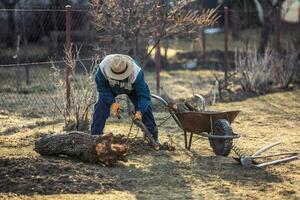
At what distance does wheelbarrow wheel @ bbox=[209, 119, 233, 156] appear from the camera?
7332mm

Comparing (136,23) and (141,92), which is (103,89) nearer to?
(141,92)

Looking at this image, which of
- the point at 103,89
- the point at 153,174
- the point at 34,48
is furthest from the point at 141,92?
the point at 34,48

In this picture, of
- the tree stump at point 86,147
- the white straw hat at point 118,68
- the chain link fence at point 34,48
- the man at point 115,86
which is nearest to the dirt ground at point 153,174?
the tree stump at point 86,147

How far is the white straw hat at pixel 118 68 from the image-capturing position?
7.33m

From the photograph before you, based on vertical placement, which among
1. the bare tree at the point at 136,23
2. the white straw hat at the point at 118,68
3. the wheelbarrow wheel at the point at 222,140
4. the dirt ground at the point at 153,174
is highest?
the bare tree at the point at 136,23

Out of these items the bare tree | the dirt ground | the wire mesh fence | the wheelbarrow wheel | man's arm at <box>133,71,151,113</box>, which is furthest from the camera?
the wire mesh fence

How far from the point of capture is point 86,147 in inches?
271

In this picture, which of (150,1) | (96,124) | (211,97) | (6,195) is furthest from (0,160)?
(211,97)

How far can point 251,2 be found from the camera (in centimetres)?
2644

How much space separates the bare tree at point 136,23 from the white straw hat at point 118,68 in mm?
2247

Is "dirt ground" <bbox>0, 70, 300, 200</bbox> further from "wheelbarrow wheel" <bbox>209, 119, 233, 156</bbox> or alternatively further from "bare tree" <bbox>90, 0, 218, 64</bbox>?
"bare tree" <bbox>90, 0, 218, 64</bbox>

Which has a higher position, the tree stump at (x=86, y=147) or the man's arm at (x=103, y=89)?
the man's arm at (x=103, y=89)

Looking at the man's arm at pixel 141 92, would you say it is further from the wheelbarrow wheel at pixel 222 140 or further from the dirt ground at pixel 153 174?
the wheelbarrow wheel at pixel 222 140

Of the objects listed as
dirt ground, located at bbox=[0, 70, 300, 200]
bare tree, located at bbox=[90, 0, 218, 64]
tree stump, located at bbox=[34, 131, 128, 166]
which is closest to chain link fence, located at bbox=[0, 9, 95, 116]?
bare tree, located at bbox=[90, 0, 218, 64]
